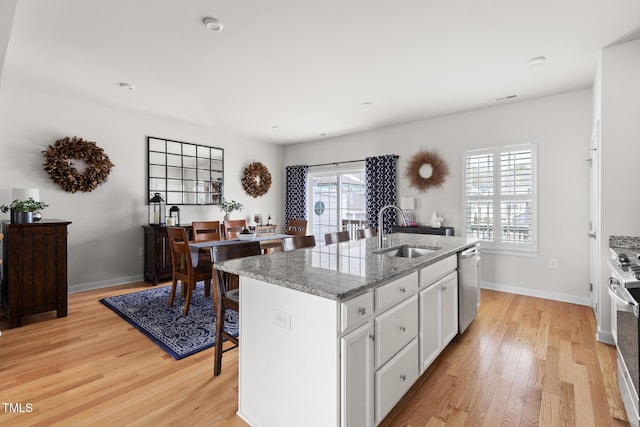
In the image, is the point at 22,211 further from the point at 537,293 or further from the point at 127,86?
the point at 537,293

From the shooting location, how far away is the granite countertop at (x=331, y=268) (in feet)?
4.74

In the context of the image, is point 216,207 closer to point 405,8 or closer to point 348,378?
point 405,8

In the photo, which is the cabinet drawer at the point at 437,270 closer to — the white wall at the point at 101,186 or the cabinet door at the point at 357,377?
the cabinet door at the point at 357,377

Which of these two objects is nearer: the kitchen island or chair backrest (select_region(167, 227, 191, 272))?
the kitchen island

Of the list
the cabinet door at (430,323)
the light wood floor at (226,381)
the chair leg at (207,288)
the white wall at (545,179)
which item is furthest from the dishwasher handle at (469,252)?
the chair leg at (207,288)

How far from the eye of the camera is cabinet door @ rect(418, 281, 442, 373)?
81.5 inches

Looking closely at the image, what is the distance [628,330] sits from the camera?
64.5 inches

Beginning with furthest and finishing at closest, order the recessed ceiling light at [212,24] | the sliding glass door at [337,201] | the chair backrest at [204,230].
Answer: the sliding glass door at [337,201] → the chair backrest at [204,230] → the recessed ceiling light at [212,24]

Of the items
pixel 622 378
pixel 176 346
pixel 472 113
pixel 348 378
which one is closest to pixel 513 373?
pixel 622 378

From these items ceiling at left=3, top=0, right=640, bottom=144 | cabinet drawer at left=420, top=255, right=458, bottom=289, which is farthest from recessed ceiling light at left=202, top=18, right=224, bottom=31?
cabinet drawer at left=420, top=255, right=458, bottom=289

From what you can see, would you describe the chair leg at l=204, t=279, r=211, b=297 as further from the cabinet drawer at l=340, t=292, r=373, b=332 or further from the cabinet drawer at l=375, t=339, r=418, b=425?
the cabinet drawer at l=340, t=292, r=373, b=332

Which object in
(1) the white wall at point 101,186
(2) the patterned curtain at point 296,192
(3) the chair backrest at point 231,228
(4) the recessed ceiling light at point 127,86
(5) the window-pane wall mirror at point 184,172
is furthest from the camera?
(2) the patterned curtain at point 296,192

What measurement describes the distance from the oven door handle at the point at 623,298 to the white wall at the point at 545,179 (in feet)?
7.56

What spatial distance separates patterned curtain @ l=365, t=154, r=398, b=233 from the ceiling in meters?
1.15
